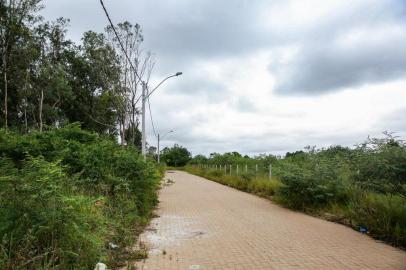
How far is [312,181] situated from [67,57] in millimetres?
40904

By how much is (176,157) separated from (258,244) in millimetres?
80515

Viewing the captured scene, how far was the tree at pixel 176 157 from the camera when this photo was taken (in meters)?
87.5

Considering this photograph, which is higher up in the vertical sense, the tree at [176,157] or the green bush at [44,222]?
the tree at [176,157]

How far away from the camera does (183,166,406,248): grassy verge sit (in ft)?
28.9

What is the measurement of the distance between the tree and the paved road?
74964mm

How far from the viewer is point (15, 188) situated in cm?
557

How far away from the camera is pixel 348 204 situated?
1160 centimetres

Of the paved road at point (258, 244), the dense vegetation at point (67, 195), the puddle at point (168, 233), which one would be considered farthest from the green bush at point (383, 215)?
the dense vegetation at point (67, 195)

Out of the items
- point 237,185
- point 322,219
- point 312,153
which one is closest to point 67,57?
point 237,185

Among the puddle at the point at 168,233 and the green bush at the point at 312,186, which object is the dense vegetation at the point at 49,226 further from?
the green bush at the point at 312,186

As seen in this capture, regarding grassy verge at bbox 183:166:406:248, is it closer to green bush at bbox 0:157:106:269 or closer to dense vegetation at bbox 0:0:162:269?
dense vegetation at bbox 0:0:162:269

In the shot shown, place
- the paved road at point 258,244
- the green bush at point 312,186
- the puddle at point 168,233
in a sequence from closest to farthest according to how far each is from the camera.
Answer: the paved road at point 258,244 → the puddle at point 168,233 → the green bush at point 312,186

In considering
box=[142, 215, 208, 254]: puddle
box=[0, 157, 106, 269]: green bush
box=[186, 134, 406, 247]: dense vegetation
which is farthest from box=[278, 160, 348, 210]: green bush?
box=[0, 157, 106, 269]: green bush

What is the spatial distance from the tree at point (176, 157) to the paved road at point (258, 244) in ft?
246
